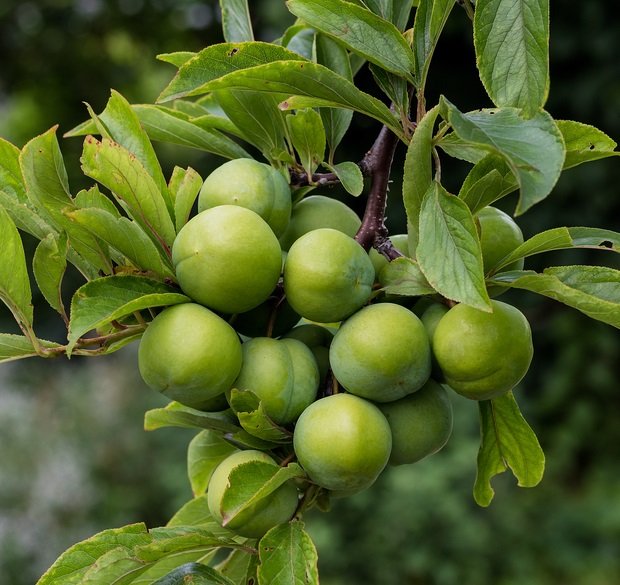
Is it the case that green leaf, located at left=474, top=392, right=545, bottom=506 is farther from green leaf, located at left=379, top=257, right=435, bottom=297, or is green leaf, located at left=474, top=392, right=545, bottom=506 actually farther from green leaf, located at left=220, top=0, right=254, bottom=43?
green leaf, located at left=220, top=0, right=254, bottom=43

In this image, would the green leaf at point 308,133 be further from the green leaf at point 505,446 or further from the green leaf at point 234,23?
the green leaf at point 505,446

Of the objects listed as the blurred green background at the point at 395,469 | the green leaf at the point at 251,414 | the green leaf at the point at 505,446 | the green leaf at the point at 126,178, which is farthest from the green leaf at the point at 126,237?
the blurred green background at the point at 395,469

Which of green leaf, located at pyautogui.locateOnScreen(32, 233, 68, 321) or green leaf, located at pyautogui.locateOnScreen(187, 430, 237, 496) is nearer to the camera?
→ green leaf, located at pyautogui.locateOnScreen(32, 233, 68, 321)

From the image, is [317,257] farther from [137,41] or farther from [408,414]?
[137,41]

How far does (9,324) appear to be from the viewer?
4848 mm

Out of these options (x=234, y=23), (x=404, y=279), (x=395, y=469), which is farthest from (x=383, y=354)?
(x=395, y=469)

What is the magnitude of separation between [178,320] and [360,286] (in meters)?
0.15

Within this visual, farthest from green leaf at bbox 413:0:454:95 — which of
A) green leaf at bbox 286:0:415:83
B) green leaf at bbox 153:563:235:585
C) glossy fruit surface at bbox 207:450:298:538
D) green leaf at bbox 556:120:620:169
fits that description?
green leaf at bbox 153:563:235:585

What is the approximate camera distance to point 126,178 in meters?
0.61

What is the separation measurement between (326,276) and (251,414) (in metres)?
0.12

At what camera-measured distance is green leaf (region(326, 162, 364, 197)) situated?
0.67 metres

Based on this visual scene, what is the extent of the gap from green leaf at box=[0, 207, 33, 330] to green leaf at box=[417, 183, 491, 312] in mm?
319

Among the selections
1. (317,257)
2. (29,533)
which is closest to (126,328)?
(317,257)

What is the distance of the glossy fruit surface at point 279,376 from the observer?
63 centimetres
